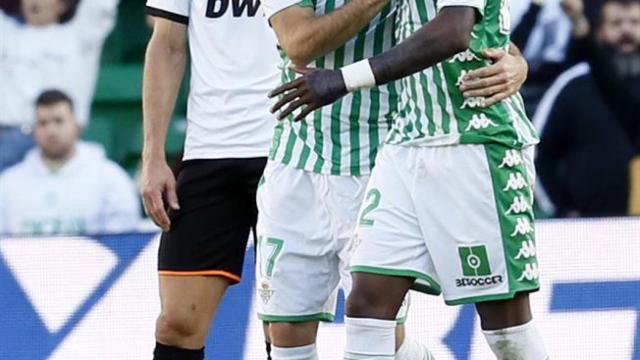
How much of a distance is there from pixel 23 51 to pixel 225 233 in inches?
178

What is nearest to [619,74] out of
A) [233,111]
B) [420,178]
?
[233,111]

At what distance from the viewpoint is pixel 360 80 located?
410 cm

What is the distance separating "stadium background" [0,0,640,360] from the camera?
576cm

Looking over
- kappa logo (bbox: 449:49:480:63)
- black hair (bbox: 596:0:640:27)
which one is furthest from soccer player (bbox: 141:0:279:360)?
black hair (bbox: 596:0:640:27)

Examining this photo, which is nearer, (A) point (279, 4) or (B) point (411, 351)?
(A) point (279, 4)

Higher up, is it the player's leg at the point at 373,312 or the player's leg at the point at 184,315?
the player's leg at the point at 373,312

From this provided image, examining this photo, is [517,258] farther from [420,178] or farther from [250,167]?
[250,167]

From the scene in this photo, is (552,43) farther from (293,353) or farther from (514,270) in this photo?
(514,270)

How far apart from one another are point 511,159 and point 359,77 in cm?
52

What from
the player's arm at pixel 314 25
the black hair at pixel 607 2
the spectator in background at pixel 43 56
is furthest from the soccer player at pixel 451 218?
the spectator in background at pixel 43 56

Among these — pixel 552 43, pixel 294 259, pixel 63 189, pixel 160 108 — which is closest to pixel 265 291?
pixel 294 259

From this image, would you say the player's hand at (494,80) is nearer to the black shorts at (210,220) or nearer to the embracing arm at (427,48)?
the embracing arm at (427,48)

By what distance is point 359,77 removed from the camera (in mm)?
4098

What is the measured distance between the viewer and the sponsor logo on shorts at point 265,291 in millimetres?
4762
